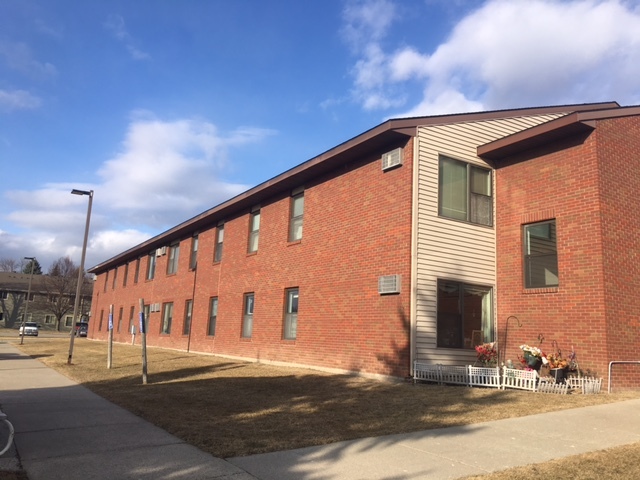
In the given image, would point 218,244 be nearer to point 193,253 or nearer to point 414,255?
point 193,253

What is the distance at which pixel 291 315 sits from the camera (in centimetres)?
1698

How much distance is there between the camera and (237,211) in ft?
70.8

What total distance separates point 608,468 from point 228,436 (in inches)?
171

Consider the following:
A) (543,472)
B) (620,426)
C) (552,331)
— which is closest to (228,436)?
(543,472)

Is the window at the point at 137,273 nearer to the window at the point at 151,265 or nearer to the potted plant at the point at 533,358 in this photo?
the window at the point at 151,265

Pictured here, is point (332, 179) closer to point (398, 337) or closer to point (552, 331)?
point (398, 337)

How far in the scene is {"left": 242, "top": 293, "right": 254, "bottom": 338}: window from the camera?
19219 millimetres

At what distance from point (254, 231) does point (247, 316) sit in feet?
10.3

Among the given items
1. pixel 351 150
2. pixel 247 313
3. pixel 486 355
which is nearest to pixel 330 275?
pixel 351 150

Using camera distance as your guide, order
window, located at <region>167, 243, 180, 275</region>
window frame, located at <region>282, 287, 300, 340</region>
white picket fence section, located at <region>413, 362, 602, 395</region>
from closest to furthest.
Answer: white picket fence section, located at <region>413, 362, 602, 395</region>
window frame, located at <region>282, 287, 300, 340</region>
window, located at <region>167, 243, 180, 275</region>

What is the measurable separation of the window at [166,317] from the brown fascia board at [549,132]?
59.7 feet

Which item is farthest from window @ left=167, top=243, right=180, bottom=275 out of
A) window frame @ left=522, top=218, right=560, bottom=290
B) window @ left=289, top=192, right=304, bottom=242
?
window frame @ left=522, top=218, right=560, bottom=290

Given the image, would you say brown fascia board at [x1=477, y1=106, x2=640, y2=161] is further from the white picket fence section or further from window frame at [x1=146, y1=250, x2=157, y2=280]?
window frame at [x1=146, y1=250, x2=157, y2=280]

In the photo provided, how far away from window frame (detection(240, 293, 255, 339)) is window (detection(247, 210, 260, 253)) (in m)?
1.70
